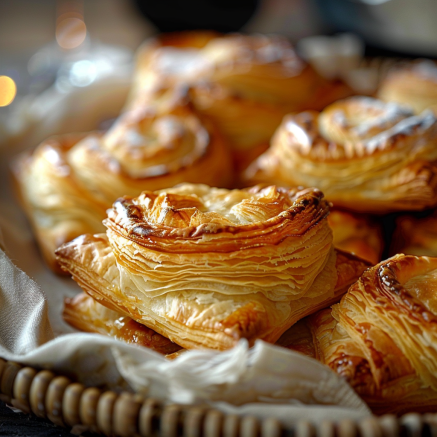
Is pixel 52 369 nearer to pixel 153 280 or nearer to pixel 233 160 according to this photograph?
pixel 153 280

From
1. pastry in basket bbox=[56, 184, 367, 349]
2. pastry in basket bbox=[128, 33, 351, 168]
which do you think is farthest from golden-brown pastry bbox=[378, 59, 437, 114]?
pastry in basket bbox=[56, 184, 367, 349]

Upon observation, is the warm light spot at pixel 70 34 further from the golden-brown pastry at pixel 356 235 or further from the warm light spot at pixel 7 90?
the golden-brown pastry at pixel 356 235

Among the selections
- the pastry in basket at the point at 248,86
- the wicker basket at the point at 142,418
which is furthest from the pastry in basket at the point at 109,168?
the wicker basket at the point at 142,418

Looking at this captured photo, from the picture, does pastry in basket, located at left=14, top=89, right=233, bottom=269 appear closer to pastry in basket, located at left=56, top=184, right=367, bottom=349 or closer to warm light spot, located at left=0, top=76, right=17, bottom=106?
pastry in basket, located at left=56, top=184, right=367, bottom=349

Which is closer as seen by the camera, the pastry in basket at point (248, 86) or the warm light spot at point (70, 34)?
the pastry in basket at point (248, 86)

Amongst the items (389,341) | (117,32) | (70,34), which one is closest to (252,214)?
(389,341)

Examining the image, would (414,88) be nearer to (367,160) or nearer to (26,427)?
(367,160)
